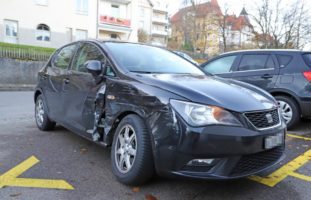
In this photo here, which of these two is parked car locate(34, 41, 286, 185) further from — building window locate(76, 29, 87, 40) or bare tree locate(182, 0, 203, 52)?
bare tree locate(182, 0, 203, 52)

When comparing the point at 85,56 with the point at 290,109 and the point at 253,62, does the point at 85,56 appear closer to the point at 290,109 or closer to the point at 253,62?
the point at 253,62

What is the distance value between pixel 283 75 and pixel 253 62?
787 mm

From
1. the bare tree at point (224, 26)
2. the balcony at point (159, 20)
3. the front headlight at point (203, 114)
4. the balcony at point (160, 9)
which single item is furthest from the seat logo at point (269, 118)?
the balcony at point (160, 9)

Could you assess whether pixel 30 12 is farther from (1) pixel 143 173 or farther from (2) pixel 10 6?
(1) pixel 143 173

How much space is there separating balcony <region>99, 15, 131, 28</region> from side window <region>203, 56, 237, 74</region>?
2589 centimetres

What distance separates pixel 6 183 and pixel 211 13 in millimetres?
44705

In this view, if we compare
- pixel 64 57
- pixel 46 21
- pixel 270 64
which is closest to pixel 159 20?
pixel 46 21

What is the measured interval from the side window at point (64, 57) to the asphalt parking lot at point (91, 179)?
122 cm

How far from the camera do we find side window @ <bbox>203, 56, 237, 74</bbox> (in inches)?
277

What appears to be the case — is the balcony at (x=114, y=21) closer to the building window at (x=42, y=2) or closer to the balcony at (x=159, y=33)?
the building window at (x=42, y=2)

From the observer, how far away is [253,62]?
21.8 ft

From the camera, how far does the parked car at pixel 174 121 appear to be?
2.79 metres

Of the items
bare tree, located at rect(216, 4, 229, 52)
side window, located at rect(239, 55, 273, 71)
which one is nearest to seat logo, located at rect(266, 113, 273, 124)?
side window, located at rect(239, 55, 273, 71)

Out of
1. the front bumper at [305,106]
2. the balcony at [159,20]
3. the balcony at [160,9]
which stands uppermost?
the balcony at [160,9]
